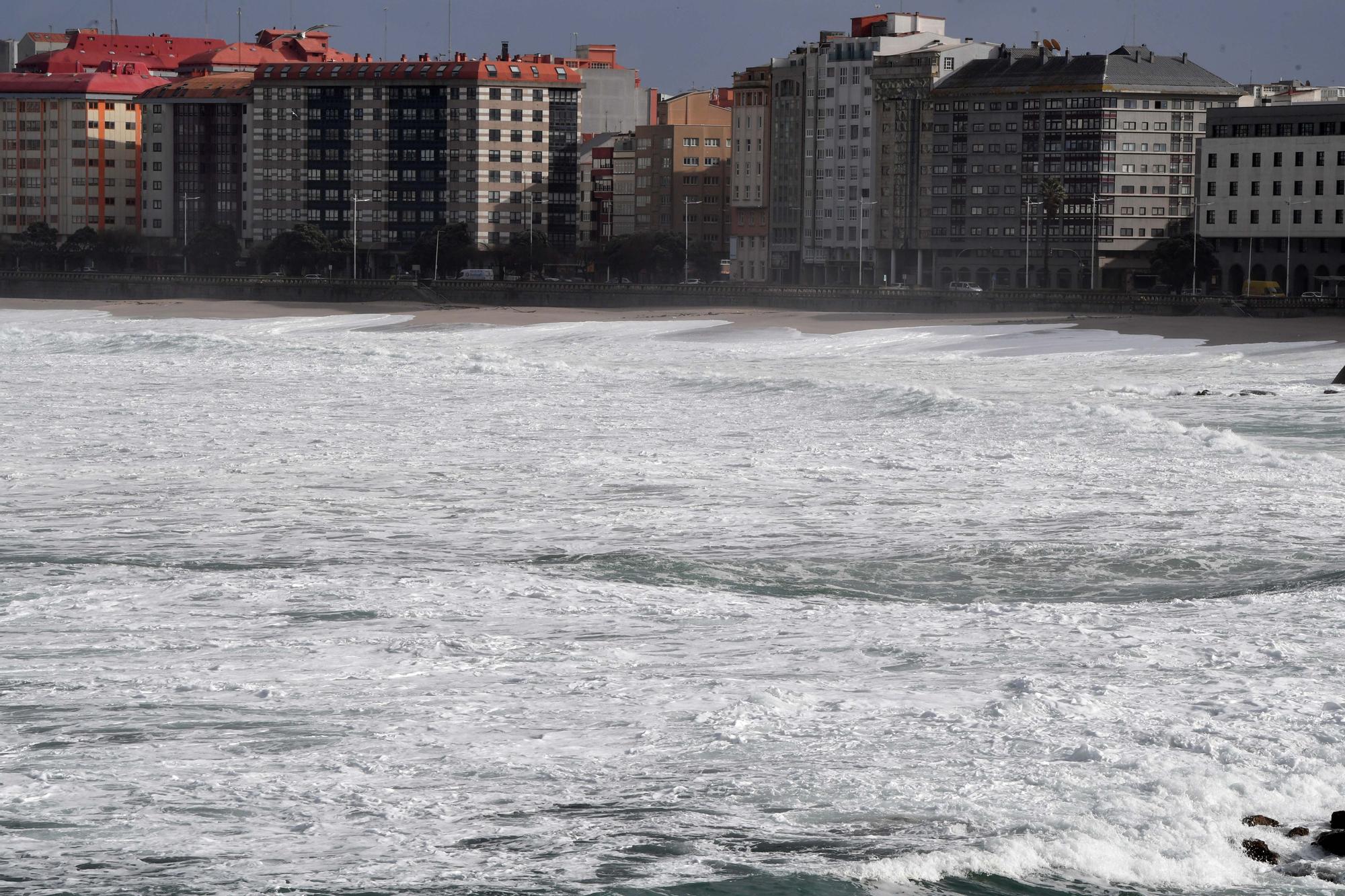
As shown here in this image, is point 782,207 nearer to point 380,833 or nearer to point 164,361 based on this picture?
point 164,361

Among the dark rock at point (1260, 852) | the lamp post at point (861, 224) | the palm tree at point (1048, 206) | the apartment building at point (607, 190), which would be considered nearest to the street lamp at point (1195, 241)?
the palm tree at point (1048, 206)

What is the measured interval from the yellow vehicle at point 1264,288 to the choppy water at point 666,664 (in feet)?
250

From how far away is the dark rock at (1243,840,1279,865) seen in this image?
867 centimetres

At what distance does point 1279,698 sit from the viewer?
1112 cm

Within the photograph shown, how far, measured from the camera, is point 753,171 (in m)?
147

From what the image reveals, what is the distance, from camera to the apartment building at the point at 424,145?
15088 cm

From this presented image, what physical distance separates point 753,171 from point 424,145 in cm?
2646

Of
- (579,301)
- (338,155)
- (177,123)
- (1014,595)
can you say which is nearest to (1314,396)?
(1014,595)

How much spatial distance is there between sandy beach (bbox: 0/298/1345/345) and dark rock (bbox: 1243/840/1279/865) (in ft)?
179

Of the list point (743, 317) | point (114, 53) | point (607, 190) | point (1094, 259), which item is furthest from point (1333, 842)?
point (114, 53)

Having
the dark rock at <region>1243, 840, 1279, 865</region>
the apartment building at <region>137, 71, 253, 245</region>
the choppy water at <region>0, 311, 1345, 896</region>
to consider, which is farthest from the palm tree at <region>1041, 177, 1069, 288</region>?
the dark rock at <region>1243, 840, 1279, 865</region>

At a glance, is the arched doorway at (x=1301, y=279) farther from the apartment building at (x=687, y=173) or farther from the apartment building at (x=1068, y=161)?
the apartment building at (x=687, y=173)

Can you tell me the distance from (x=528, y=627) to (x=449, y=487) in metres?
8.36

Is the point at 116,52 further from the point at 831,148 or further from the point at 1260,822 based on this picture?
the point at 1260,822
